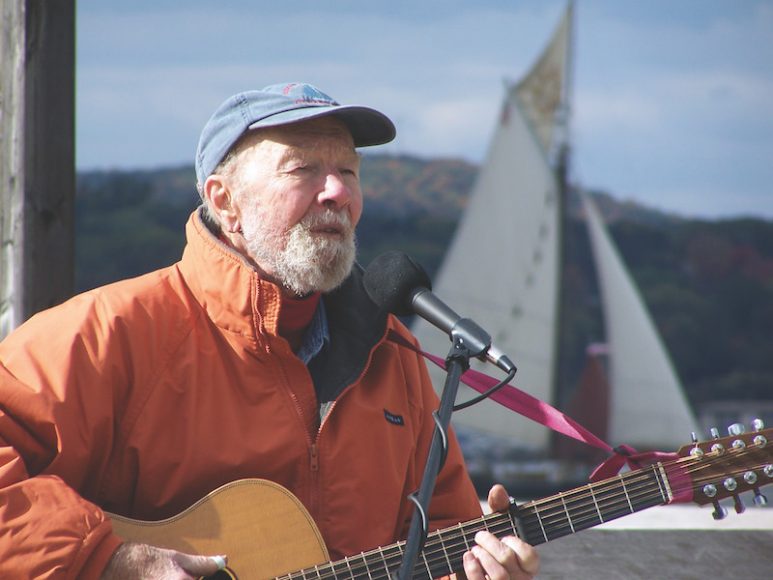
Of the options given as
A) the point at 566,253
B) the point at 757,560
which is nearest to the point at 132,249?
the point at 566,253

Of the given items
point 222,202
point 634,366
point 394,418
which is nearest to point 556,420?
point 394,418

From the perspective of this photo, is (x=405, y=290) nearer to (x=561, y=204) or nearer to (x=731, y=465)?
(x=731, y=465)

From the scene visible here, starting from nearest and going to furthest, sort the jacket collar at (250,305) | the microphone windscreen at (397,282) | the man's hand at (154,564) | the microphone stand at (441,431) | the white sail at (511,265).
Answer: the microphone stand at (441,431) < the man's hand at (154,564) < the microphone windscreen at (397,282) < the jacket collar at (250,305) < the white sail at (511,265)

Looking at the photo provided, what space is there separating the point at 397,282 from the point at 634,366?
19748mm

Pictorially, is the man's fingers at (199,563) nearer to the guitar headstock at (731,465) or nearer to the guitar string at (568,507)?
the guitar string at (568,507)

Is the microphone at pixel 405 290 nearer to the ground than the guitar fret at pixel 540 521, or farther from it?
farther from it

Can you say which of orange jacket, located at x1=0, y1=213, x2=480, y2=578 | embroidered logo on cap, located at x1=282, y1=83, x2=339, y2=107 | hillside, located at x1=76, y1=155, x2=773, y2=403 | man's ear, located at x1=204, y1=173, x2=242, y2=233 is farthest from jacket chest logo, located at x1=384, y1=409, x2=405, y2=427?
hillside, located at x1=76, y1=155, x2=773, y2=403

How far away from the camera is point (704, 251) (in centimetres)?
2212

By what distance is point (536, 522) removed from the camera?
239cm

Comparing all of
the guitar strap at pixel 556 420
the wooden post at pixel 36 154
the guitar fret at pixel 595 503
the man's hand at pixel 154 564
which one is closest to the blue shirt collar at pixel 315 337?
the guitar strap at pixel 556 420

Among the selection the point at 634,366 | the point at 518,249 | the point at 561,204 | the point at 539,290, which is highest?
→ the point at 561,204

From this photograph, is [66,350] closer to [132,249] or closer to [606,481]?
[606,481]

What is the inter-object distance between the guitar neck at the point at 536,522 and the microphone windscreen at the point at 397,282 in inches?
20.2

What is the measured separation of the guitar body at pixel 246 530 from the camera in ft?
7.58
